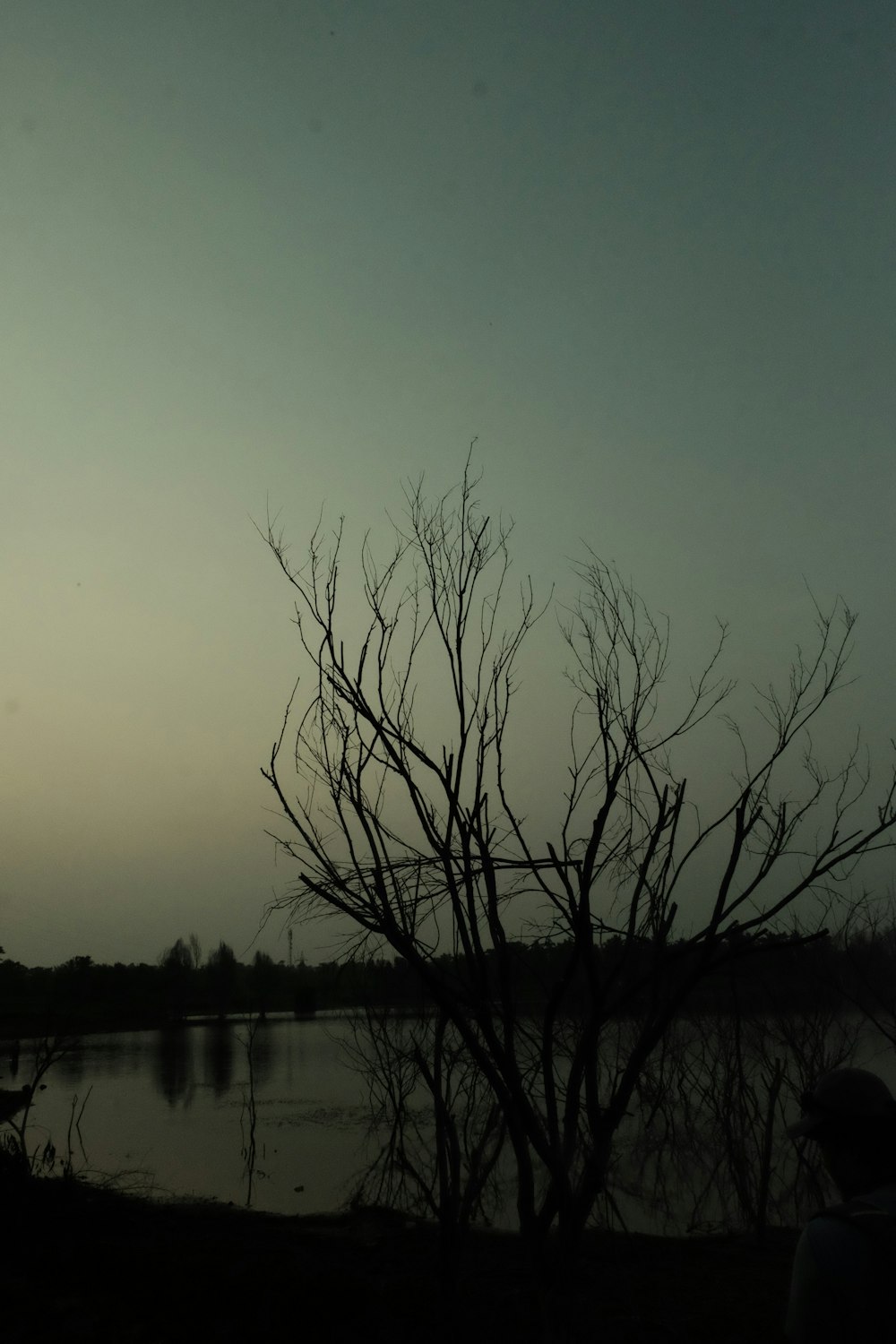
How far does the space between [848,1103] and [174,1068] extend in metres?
46.8

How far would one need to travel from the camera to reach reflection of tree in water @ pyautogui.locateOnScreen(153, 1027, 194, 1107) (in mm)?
34094

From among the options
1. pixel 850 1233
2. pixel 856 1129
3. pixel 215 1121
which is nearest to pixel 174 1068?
pixel 215 1121

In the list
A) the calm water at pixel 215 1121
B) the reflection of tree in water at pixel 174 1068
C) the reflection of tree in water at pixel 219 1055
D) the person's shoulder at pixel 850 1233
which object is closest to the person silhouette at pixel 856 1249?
the person's shoulder at pixel 850 1233

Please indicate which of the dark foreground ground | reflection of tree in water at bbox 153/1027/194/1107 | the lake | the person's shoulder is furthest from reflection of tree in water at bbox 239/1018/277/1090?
the person's shoulder

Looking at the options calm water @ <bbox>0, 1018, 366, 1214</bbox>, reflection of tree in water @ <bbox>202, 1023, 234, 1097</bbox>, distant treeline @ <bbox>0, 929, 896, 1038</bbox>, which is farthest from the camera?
reflection of tree in water @ <bbox>202, 1023, 234, 1097</bbox>

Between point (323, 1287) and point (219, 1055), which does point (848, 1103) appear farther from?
point (219, 1055)

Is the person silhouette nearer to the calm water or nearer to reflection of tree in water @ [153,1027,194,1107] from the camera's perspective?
the calm water

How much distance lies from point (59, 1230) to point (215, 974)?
3330 inches

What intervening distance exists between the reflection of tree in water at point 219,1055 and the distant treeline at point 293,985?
9.12ft

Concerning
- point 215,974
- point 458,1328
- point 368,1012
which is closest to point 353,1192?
point 368,1012

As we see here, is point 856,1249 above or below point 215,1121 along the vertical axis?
above

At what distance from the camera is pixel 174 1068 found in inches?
1729

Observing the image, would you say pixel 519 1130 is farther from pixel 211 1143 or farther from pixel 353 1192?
pixel 211 1143

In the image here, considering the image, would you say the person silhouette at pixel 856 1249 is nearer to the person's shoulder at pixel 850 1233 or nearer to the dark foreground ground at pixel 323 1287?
the person's shoulder at pixel 850 1233
